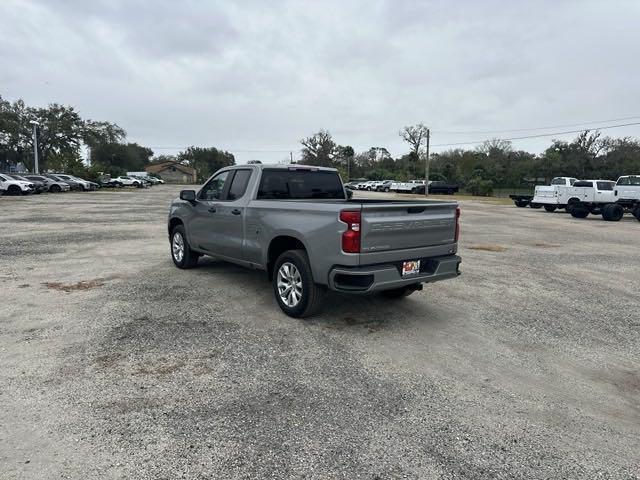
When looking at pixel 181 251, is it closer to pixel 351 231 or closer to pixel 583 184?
pixel 351 231

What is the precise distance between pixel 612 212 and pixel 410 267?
20045 mm

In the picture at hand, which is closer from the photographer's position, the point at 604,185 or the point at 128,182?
the point at 604,185

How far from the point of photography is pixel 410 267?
16.6ft

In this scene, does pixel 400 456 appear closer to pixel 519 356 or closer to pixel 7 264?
pixel 519 356

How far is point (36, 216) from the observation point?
18.0 m

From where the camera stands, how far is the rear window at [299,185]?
620cm

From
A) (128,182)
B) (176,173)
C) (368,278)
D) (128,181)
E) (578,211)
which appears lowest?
(578,211)

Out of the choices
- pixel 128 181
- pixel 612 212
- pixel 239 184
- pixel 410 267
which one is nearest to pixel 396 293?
pixel 410 267

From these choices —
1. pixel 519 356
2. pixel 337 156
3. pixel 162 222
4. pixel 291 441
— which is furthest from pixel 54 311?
pixel 337 156

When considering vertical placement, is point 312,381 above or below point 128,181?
below

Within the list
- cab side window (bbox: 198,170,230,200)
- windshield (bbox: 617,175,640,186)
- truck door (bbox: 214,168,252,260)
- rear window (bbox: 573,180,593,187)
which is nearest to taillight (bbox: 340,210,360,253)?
truck door (bbox: 214,168,252,260)

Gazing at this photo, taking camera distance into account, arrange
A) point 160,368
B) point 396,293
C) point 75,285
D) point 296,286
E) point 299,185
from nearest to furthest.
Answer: point 160,368, point 296,286, point 396,293, point 299,185, point 75,285

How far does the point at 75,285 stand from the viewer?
6.85m

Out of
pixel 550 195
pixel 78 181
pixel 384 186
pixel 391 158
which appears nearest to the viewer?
pixel 550 195
